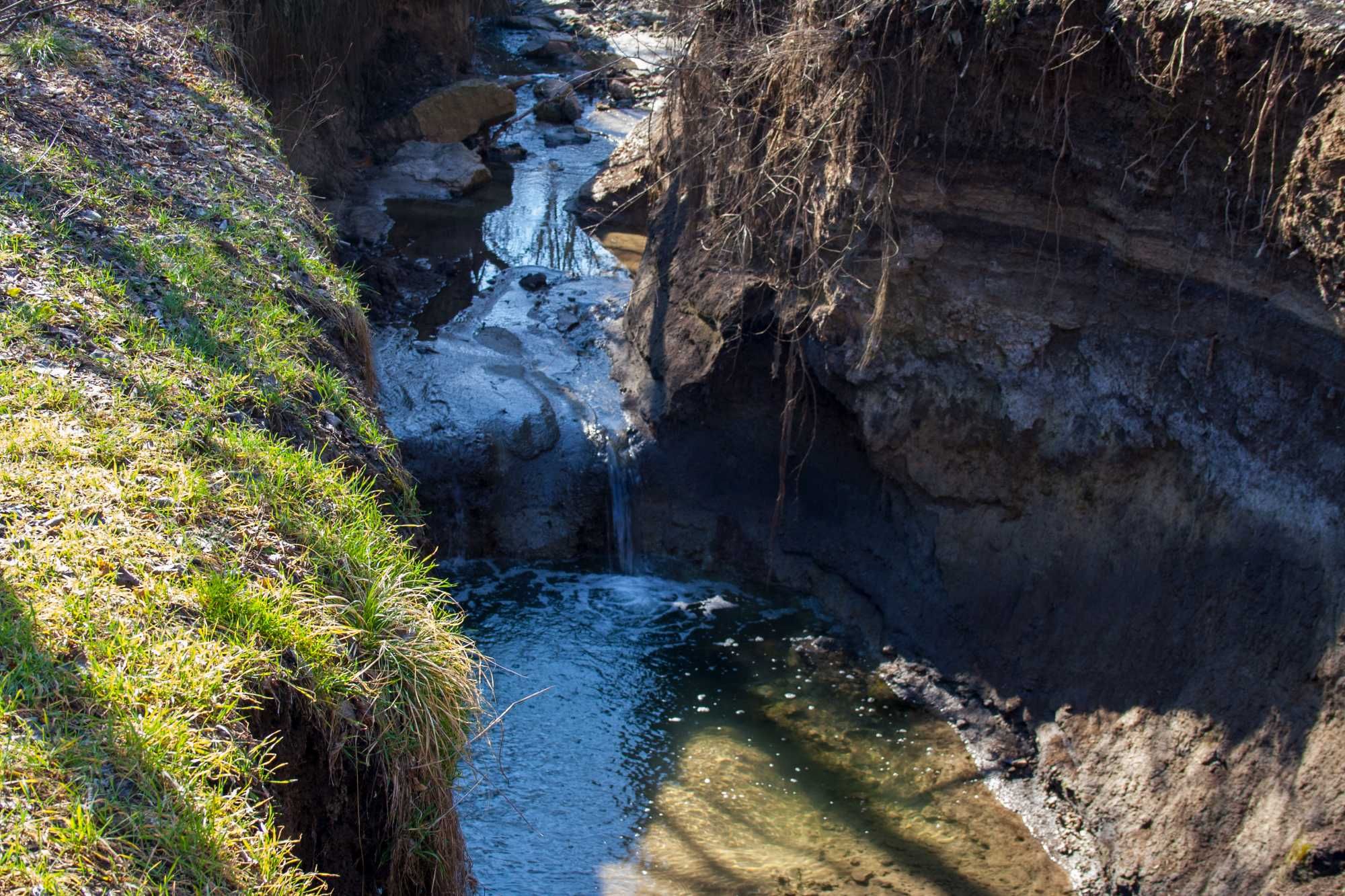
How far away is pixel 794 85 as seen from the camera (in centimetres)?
616

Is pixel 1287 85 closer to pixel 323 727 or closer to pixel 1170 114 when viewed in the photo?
pixel 1170 114

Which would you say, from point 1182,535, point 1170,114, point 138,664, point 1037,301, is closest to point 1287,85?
point 1170,114

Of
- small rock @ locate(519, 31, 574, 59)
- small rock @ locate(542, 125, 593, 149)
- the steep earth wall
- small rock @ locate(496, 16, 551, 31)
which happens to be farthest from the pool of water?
small rock @ locate(496, 16, 551, 31)

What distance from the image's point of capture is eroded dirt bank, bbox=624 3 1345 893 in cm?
443

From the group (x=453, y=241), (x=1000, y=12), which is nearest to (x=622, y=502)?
(x=1000, y=12)

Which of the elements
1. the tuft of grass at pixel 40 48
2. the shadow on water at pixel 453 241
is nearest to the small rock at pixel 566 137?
the shadow on water at pixel 453 241

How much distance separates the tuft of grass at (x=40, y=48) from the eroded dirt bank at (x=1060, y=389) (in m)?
3.59

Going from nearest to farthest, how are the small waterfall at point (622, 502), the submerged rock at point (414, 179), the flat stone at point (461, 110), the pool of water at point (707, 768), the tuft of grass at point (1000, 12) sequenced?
the pool of water at point (707, 768) < the tuft of grass at point (1000, 12) < the small waterfall at point (622, 502) < the submerged rock at point (414, 179) < the flat stone at point (461, 110)

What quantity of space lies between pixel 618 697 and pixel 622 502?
1722mm

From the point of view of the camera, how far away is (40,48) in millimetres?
6066

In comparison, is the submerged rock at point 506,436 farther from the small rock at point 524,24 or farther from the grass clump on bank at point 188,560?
the small rock at point 524,24

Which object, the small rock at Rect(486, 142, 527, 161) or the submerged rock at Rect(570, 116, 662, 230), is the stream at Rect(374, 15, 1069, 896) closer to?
the submerged rock at Rect(570, 116, 662, 230)

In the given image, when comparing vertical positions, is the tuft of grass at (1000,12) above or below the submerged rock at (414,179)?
above

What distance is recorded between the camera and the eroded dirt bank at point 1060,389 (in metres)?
4.43
